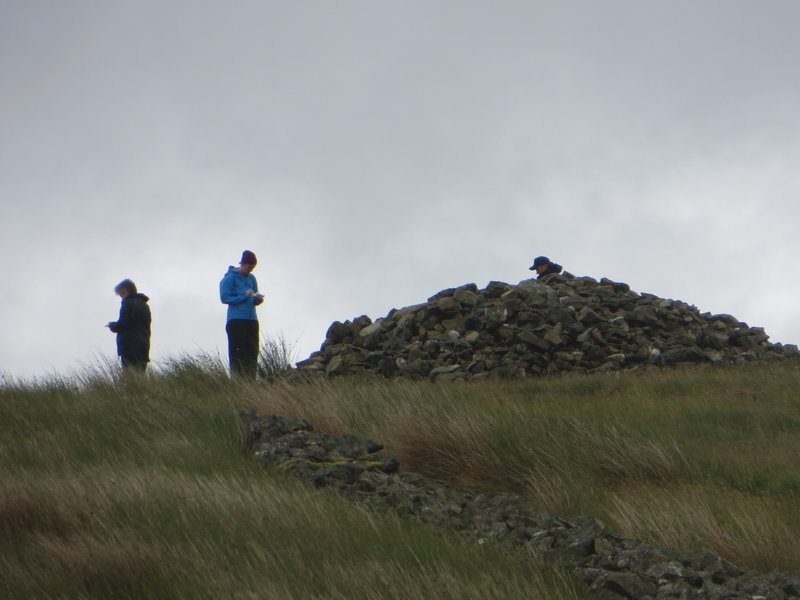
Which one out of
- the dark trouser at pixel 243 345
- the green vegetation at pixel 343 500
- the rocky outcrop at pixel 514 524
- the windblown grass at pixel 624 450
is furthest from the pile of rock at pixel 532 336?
the rocky outcrop at pixel 514 524

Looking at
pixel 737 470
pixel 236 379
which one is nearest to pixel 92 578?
pixel 737 470

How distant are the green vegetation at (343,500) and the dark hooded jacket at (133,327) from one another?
2.27 feet

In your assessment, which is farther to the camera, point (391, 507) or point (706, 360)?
point (706, 360)

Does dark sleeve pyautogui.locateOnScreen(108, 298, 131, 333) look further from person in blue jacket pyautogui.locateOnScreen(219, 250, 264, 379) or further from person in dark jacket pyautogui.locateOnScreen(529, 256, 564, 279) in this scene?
person in dark jacket pyautogui.locateOnScreen(529, 256, 564, 279)

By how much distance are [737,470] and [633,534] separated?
6.55ft

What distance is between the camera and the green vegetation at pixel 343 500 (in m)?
5.33

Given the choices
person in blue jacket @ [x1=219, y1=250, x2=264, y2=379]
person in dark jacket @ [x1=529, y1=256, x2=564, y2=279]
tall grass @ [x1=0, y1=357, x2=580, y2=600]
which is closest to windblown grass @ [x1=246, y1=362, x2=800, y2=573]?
tall grass @ [x1=0, y1=357, x2=580, y2=600]

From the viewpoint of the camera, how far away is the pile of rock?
15.9m

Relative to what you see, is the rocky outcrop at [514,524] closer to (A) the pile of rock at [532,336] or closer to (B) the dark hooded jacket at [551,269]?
(A) the pile of rock at [532,336]

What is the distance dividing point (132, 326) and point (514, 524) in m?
8.44

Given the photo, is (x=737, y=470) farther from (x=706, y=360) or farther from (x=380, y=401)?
(x=706, y=360)

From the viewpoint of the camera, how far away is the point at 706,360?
640 inches

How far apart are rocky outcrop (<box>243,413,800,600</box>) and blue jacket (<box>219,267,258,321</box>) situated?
4352 mm

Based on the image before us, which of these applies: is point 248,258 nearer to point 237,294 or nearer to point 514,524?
point 237,294
